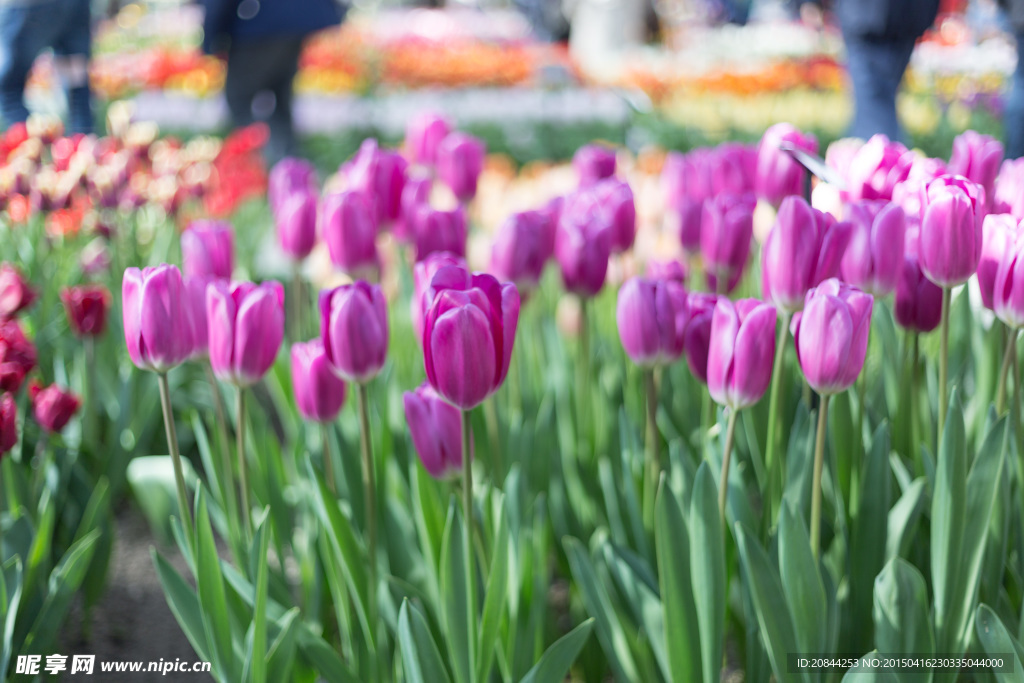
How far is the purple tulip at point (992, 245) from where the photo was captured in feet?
3.09

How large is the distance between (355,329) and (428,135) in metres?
1.15

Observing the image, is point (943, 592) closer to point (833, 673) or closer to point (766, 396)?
point (833, 673)

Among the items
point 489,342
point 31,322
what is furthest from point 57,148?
point 489,342

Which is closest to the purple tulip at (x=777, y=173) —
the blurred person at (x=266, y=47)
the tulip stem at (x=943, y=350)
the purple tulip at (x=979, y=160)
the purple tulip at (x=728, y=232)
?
the purple tulip at (x=728, y=232)

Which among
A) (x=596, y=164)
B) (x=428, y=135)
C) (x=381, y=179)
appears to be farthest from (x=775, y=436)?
(x=428, y=135)

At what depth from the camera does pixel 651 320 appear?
110 cm

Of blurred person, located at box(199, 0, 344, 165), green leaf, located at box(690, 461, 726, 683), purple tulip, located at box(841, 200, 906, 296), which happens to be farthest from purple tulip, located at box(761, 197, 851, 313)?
blurred person, located at box(199, 0, 344, 165)

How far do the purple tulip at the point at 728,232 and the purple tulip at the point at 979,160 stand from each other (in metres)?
0.29

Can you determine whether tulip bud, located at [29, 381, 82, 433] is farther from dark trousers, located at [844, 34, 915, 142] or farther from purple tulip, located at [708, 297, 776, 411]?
dark trousers, located at [844, 34, 915, 142]

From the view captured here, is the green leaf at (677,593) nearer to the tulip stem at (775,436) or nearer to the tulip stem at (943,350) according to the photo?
the tulip stem at (775,436)

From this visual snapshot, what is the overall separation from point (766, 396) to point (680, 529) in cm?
45

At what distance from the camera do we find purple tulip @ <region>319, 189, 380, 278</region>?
4.53 feet

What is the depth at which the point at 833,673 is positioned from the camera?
99cm

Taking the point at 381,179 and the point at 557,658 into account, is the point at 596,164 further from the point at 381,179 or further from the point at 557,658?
the point at 557,658
